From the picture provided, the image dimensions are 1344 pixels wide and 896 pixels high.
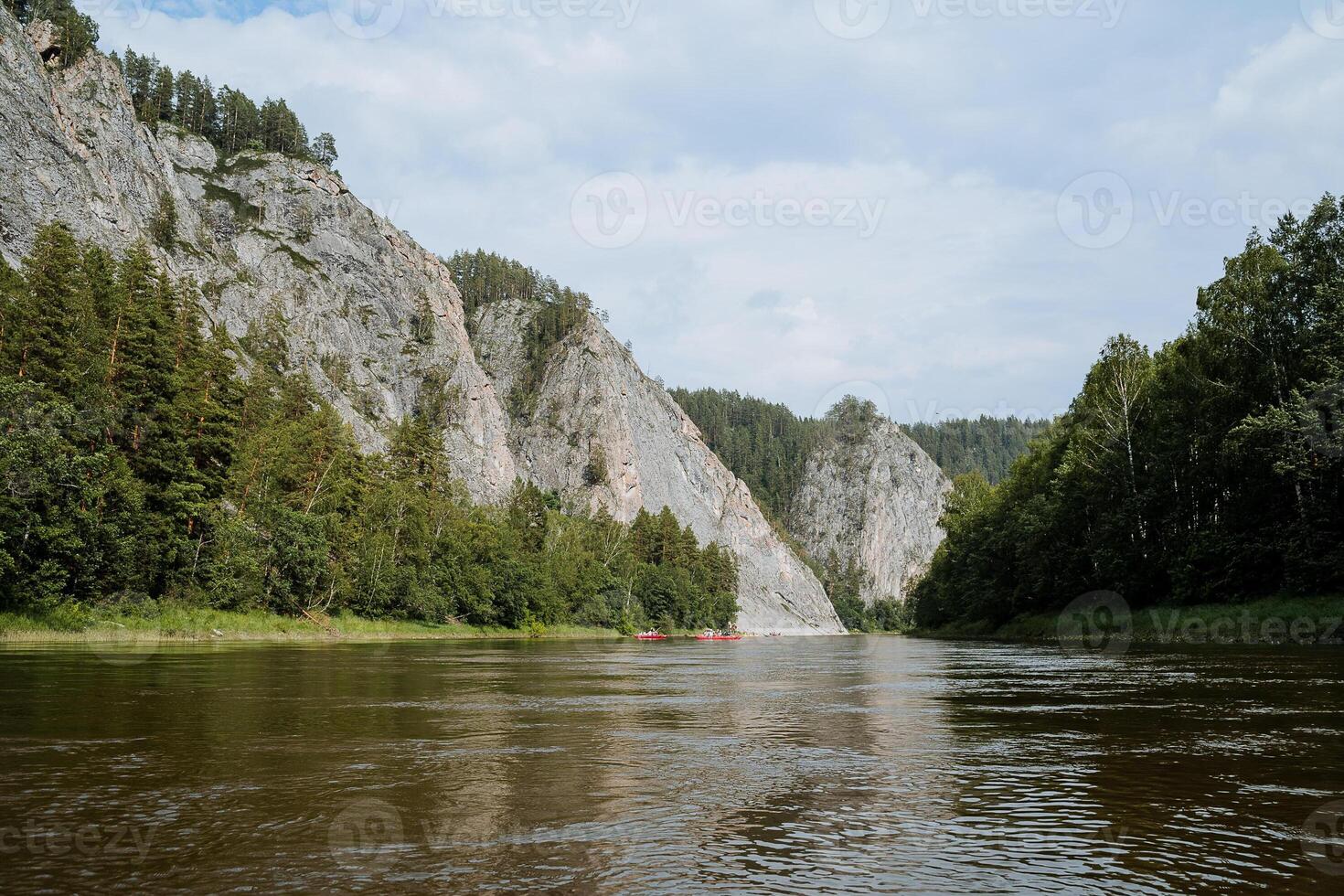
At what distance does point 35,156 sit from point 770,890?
11819 centimetres

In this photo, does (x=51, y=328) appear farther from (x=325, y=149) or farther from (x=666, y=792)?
(x=325, y=149)

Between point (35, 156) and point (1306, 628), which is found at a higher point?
point (35, 156)

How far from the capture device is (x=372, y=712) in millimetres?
16719

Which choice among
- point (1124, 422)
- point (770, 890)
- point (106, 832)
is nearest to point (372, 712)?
point (106, 832)

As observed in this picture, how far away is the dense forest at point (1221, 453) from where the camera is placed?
45.2 m

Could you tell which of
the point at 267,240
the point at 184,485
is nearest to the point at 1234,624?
the point at 184,485

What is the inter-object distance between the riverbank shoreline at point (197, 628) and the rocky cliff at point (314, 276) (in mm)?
40397

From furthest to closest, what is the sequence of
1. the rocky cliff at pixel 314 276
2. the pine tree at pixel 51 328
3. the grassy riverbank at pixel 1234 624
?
the rocky cliff at pixel 314 276
the pine tree at pixel 51 328
the grassy riverbank at pixel 1234 624

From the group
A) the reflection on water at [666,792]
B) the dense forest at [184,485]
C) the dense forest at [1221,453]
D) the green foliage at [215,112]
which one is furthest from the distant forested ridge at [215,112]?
the reflection on water at [666,792]

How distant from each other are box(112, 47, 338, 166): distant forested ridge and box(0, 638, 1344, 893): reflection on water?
18120cm

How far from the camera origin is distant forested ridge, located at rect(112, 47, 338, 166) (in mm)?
165750

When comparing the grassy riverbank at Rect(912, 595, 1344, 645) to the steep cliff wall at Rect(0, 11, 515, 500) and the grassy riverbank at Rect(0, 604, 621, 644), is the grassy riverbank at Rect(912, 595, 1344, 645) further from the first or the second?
the steep cliff wall at Rect(0, 11, 515, 500)

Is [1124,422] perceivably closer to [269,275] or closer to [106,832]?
[106,832]

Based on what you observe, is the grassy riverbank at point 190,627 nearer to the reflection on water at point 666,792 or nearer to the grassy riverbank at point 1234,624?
the reflection on water at point 666,792
